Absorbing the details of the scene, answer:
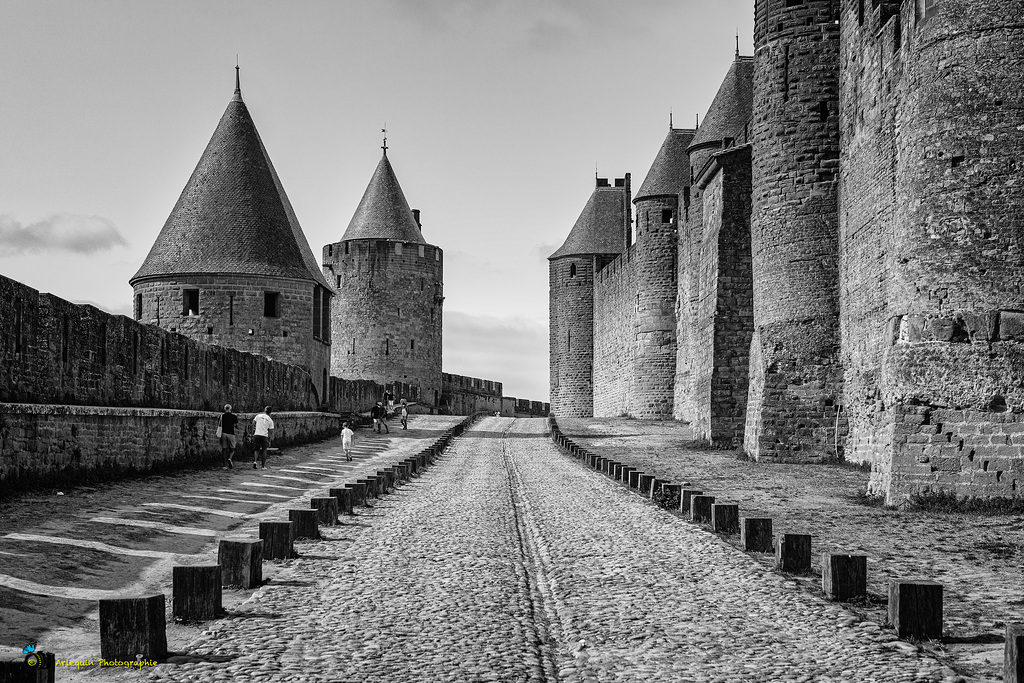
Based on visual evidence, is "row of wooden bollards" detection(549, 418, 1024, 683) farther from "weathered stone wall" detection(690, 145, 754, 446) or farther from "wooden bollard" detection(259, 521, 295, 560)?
"weathered stone wall" detection(690, 145, 754, 446)

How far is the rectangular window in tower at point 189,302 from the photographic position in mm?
35531

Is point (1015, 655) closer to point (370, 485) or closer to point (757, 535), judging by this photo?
point (757, 535)

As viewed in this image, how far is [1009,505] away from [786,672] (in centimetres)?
817

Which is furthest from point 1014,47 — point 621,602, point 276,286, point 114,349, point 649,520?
point 276,286

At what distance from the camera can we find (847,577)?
723 centimetres

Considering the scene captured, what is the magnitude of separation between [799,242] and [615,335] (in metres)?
25.0

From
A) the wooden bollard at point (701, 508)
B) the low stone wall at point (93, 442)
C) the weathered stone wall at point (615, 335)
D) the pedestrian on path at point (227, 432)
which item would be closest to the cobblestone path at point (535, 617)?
the wooden bollard at point (701, 508)

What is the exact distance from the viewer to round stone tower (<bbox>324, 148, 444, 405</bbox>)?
53.5m

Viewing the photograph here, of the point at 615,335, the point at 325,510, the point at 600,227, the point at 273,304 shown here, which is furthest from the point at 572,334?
the point at 325,510

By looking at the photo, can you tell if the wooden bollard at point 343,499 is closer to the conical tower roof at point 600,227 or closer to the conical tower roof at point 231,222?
the conical tower roof at point 231,222

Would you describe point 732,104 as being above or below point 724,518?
above

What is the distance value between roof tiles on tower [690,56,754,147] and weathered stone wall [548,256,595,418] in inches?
754

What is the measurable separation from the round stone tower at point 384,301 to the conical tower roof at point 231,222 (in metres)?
15.9

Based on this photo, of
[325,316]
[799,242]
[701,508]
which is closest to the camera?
[701,508]
